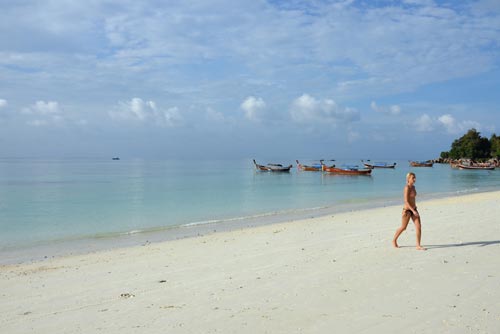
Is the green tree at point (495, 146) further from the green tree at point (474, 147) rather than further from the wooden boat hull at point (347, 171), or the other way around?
the wooden boat hull at point (347, 171)

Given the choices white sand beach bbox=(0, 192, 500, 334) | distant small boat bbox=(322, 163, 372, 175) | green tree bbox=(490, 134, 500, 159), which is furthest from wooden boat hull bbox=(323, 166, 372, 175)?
green tree bbox=(490, 134, 500, 159)

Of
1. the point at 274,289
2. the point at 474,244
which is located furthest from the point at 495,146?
the point at 274,289

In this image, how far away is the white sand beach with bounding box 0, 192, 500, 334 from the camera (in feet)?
18.4

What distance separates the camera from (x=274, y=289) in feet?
23.1


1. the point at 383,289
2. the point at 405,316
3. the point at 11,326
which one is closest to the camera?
the point at 405,316

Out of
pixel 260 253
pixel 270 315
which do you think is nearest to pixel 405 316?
pixel 270 315

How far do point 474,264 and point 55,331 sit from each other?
6885 mm

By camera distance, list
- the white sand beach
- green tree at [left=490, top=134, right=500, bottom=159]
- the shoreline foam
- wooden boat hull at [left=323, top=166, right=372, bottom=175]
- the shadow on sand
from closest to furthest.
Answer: the white sand beach → the shadow on sand → the shoreline foam → wooden boat hull at [left=323, top=166, right=372, bottom=175] → green tree at [left=490, top=134, right=500, bottom=159]

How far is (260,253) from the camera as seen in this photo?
1032cm

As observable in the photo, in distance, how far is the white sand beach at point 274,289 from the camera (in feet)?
18.4

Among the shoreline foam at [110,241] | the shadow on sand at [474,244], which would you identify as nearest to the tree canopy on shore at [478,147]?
the shoreline foam at [110,241]

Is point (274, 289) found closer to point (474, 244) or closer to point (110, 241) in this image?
point (474, 244)

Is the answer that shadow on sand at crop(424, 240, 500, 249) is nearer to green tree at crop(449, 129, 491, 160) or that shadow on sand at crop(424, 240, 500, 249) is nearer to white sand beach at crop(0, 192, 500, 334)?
white sand beach at crop(0, 192, 500, 334)

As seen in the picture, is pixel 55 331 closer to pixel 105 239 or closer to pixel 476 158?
pixel 105 239
